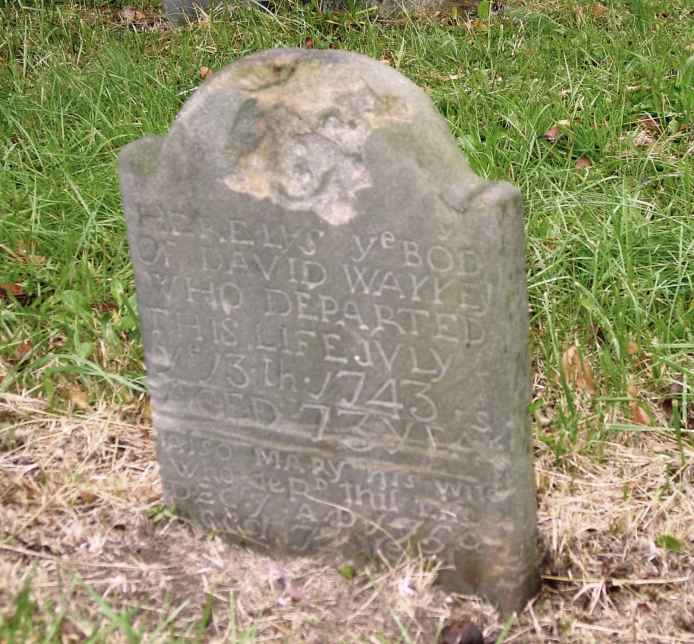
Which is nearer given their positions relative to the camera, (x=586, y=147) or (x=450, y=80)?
(x=586, y=147)

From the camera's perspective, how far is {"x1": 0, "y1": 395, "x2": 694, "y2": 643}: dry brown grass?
1989 mm

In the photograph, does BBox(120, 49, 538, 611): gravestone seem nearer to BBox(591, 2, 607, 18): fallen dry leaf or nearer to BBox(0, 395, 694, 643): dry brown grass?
BBox(0, 395, 694, 643): dry brown grass

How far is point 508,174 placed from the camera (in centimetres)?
311

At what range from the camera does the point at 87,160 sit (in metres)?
3.38

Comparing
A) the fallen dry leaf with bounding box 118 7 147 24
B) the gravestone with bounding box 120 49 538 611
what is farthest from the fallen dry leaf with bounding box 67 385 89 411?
the fallen dry leaf with bounding box 118 7 147 24

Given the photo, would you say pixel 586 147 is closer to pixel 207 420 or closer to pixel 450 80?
pixel 450 80

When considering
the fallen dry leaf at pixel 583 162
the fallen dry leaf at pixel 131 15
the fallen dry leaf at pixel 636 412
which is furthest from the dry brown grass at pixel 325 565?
the fallen dry leaf at pixel 131 15

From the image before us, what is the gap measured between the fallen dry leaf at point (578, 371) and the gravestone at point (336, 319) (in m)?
0.60

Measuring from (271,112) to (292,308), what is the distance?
380 mm

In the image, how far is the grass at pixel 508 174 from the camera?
249cm

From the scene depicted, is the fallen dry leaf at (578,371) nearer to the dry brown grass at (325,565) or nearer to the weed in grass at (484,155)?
the weed in grass at (484,155)

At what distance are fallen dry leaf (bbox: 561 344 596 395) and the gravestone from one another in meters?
0.60

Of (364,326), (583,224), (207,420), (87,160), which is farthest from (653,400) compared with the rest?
(87,160)

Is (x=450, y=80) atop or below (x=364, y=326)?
below
